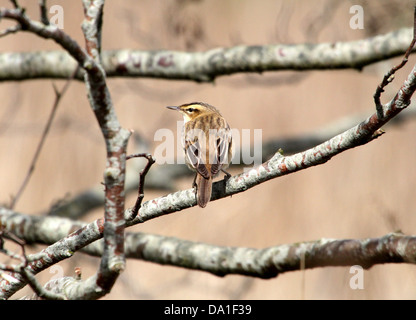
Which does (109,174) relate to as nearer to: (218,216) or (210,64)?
(210,64)

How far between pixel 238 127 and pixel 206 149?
370 cm

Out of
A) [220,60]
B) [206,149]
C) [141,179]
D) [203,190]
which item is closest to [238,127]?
[220,60]

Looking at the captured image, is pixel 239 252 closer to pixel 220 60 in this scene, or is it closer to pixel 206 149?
pixel 206 149

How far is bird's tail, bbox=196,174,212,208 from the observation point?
242 cm

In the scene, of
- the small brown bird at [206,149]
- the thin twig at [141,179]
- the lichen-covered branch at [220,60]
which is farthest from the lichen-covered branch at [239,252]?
the lichen-covered branch at [220,60]

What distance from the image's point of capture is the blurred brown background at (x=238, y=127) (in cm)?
613

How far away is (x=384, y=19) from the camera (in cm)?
462

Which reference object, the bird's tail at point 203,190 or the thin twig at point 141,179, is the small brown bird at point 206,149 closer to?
the bird's tail at point 203,190

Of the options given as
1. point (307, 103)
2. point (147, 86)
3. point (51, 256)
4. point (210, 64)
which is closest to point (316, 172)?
point (307, 103)

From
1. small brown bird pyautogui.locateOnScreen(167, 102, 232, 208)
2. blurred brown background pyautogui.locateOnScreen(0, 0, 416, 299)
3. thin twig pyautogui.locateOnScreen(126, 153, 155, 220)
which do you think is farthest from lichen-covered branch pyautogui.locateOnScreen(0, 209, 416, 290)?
blurred brown background pyautogui.locateOnScreen(0, 0, 416, 299)

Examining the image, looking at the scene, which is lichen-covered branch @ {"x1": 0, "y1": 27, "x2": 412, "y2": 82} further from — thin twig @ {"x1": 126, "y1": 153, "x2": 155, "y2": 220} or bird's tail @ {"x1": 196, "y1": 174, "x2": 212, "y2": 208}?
thin twig @ {"x1": 126, "y1": 153, "x2": 155, "y2": 220}

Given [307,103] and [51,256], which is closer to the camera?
[51,256]
